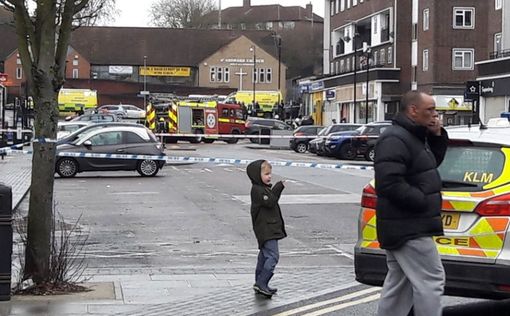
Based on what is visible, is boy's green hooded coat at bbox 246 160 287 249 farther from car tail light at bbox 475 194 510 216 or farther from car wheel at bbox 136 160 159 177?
car wheel at bbox 136 160 159 177

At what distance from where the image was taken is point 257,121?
59.0 metres

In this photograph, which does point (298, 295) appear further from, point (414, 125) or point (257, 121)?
point (257, 121)

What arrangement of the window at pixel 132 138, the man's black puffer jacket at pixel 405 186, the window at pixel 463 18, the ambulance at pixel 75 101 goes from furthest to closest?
the ambulance at pixel 75 101
the window at pixel 463 18
the window at pixel 132 138
the man's black puffer jacket at pixel 405 186

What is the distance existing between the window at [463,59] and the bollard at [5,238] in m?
56.3

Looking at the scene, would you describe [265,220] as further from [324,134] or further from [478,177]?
[324,134]

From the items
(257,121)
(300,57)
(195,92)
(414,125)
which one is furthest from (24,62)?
(300,57)

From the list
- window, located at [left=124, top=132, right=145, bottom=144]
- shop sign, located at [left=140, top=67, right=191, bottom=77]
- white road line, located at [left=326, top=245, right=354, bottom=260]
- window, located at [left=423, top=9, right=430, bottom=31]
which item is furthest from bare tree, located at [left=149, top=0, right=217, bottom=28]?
white road line, located at [left=326, top=245, right=354, bottom=260]

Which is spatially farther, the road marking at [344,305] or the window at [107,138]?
the window at [107,138]

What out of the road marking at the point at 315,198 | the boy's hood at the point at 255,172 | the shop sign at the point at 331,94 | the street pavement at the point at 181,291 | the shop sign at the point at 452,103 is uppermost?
the shop sign at the point at 331,94

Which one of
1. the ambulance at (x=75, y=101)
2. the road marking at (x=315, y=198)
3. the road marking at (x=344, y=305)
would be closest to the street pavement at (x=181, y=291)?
the road marking at (x=344, y=305)

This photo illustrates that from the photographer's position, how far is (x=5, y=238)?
327 inches

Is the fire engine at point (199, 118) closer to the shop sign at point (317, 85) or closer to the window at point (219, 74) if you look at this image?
the shop sign at point (317, 85)

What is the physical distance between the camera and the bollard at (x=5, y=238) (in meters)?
8.28

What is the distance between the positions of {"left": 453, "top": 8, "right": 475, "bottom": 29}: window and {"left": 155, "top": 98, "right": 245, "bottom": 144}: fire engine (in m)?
15.8
